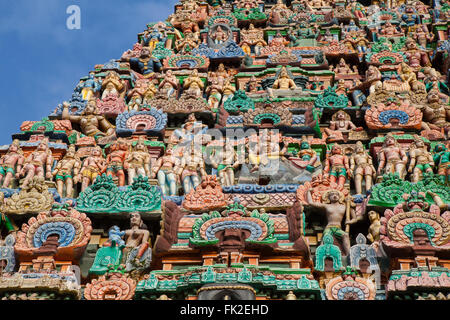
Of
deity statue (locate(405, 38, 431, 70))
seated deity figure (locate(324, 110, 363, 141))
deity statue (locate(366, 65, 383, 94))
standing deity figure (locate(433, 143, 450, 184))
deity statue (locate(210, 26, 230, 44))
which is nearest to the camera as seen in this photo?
standing deity figure (locate(433, 143, 450, 184))

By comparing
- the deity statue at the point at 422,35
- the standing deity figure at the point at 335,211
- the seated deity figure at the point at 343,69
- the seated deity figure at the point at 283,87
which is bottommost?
the standing deity figure at the point at 335,211

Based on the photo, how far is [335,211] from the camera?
14.5 meters

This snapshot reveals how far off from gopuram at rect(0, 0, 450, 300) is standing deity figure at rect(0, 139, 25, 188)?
0.09 ft

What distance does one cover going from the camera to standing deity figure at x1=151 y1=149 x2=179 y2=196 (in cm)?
1584

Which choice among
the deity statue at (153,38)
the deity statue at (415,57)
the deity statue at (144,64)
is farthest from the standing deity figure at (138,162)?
the deity statue at (415,57)

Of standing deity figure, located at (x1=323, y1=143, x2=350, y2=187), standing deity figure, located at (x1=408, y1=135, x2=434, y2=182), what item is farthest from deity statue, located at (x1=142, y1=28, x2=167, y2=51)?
standing deity figure, located at (x1=408, y1=135, x2=434, y2=182)

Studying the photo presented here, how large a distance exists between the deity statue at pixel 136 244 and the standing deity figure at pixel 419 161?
502 cm

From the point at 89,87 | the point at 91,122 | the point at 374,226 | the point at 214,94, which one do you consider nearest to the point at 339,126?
the point at 214,94

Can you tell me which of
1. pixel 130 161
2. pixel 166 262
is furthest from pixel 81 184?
pixel 166 262

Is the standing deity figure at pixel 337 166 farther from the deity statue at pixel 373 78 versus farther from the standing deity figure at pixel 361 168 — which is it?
the deity statue at pixel 373 78

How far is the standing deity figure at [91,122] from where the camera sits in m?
18.7

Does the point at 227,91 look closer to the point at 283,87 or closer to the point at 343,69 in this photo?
the point at 283,87

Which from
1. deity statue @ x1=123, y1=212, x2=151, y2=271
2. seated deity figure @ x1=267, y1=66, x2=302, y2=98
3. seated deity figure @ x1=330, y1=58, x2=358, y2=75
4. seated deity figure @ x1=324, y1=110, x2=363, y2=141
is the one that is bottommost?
deity statue @ x1=123, y1=212, x2=151, y2=271

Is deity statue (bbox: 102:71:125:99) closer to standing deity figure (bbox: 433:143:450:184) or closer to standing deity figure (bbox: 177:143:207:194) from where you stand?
standing deity figure (bbox: 177:143:207:194)
